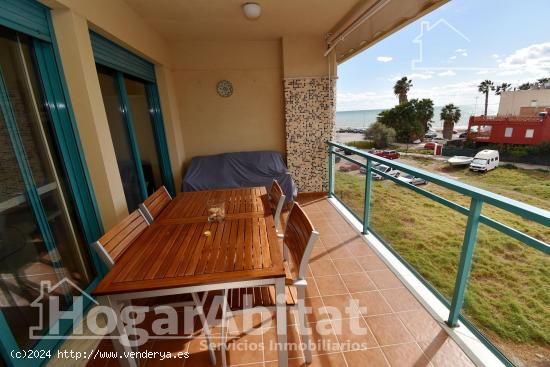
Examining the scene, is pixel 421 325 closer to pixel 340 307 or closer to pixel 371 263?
pixel 340 307

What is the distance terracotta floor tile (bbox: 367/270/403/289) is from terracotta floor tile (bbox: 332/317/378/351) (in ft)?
1.38

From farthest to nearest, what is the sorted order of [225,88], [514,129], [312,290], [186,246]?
[514,129], [225,88], [312,290], [186,246]

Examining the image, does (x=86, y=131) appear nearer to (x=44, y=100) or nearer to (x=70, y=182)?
(x=44, y=100)

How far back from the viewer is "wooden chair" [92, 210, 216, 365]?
1148mm

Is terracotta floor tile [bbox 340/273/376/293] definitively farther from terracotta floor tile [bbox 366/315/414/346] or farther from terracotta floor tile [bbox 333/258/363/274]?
terracotta floor tile [bbox 366/315/414/346]

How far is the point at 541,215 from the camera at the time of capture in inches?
36.2

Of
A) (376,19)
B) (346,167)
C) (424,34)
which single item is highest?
(376,19)

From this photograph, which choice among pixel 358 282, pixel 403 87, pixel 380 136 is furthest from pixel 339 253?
pixel 403 87

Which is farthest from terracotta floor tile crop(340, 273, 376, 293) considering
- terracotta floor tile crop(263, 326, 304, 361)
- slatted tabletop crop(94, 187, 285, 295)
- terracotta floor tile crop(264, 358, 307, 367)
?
slatted tabletop crop(94, 187, 285, 295)

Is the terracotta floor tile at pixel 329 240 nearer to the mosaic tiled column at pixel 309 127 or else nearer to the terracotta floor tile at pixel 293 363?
the terracotta floor tile at pixel 293 363

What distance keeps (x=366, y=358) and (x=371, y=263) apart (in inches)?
37.3

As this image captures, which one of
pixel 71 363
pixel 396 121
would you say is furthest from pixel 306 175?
pixel 396 121

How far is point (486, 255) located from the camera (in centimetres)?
282

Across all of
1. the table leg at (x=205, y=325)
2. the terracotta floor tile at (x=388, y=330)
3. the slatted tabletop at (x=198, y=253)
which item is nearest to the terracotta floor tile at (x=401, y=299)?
the terracotta floor tile at (x=388, y=330)
